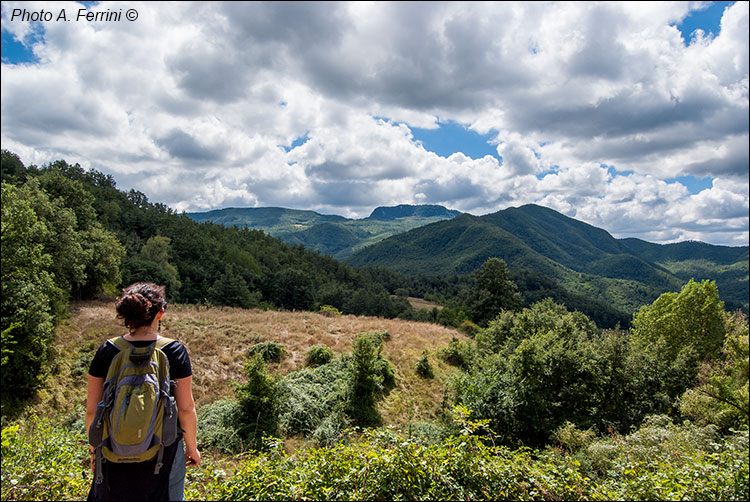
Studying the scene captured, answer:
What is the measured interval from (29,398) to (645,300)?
196479mm

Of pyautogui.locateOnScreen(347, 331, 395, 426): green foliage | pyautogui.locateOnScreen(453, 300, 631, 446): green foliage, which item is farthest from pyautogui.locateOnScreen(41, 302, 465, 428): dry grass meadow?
pyautogui.locateOnScreen(453, 300, 631, 446): green foliage

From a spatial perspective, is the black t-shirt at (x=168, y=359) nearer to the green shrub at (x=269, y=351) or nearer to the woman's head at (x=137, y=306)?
the woman's head at (x=137, y=306)

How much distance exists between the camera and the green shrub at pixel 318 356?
16531mm

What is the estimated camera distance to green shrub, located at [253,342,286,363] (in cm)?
1628

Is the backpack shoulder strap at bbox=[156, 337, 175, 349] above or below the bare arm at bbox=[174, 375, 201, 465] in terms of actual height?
above

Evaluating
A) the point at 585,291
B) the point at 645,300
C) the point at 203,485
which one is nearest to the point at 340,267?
the point at 203,485

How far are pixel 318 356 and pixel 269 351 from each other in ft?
8.03

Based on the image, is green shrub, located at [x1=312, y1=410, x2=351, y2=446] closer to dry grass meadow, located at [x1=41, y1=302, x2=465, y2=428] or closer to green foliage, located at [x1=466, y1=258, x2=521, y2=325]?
dry grass meadow, located at [x1=41, y1=302, x2=465, y2=428]

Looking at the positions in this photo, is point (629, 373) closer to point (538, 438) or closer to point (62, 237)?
point (538, 438)

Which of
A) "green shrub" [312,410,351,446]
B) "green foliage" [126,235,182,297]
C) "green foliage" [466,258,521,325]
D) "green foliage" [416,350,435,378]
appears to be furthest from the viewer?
"green foliage" [126,235,182,297]

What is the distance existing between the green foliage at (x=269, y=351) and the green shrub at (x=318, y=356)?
137cm

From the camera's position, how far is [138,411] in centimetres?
285

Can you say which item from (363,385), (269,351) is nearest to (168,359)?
(363,385)

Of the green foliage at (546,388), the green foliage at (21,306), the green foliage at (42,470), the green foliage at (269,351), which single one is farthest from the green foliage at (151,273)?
the green foliage at (546,388)
